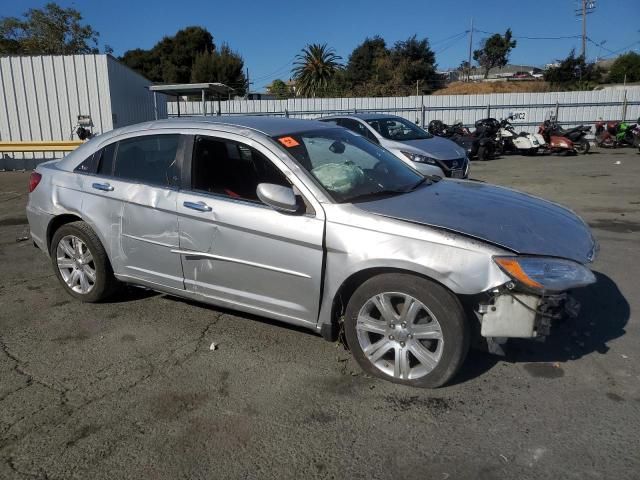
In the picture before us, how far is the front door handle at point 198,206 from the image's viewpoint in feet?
12.5

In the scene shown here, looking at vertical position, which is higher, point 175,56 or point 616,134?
point 175,56

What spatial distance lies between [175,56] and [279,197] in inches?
2580

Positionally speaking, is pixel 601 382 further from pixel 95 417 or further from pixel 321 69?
pixel 321 69

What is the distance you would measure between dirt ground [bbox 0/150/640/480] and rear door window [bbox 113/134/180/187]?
1184 mm

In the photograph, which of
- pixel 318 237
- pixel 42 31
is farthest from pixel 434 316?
pixel 42 31

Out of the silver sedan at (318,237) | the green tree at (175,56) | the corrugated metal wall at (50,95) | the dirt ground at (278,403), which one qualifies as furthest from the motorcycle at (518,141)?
the green tree at (175,56)

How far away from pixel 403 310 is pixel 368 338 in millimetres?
330

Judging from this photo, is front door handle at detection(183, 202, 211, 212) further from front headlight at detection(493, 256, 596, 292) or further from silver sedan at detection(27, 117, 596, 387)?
front headlight at detection(493, 256, 596, 292)

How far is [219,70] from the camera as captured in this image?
2119 inches

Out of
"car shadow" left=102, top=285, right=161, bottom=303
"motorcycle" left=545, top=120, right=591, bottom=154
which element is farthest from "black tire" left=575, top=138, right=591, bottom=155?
"car shadow" left=102, top=285, right=161, bottom=303

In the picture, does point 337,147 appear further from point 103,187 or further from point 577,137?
point 577,137

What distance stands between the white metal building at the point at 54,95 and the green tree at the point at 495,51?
70.3 meters

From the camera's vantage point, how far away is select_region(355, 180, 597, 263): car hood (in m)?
3.14

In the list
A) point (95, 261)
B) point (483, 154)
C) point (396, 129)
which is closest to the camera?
point (95, 261)
